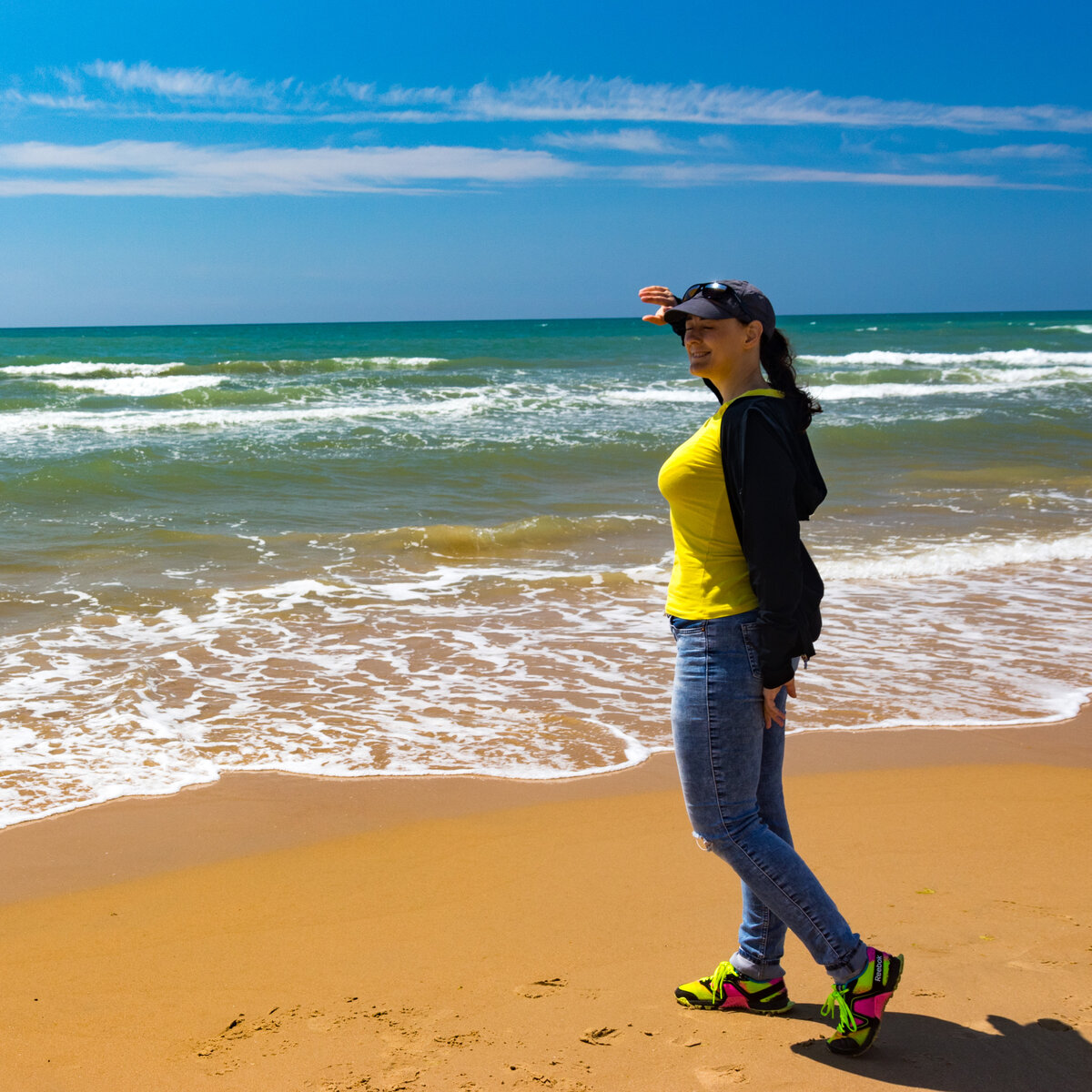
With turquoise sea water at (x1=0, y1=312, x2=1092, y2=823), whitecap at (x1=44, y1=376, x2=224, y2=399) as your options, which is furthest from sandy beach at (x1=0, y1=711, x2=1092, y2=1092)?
whitecap at (x1=44, y1=376, x2=224, y2=399)

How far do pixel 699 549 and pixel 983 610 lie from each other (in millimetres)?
5904

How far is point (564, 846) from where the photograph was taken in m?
4.03

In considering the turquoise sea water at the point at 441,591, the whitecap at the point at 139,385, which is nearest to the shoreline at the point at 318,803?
the turquoise sea water at the point at 441,591

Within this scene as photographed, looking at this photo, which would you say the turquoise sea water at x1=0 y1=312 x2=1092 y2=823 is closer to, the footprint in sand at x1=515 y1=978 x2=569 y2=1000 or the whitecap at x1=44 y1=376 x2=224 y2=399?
the footprint in sand at x1=515 y1=978 x2=569 y2=1000

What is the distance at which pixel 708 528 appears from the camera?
2.56 meters

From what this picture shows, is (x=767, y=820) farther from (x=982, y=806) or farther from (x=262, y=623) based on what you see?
(x=262, y=623)

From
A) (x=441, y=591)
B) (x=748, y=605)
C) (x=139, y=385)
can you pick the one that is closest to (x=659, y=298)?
(x=748, y=605)

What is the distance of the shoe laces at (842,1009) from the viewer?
2.63 meters

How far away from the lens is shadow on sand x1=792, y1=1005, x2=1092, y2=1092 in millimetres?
2508

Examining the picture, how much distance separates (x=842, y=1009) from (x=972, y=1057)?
335mm

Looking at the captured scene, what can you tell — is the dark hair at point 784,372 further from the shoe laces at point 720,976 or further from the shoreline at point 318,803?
the shoreline at point 318,803

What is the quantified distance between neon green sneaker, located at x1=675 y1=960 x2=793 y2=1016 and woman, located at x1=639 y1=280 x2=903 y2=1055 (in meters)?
0.18

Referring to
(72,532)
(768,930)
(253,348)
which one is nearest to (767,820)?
(768,930)

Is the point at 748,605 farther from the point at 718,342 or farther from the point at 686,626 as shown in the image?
the point at 718,342
